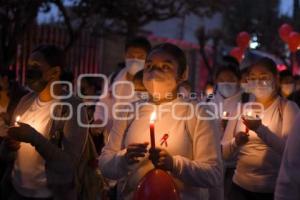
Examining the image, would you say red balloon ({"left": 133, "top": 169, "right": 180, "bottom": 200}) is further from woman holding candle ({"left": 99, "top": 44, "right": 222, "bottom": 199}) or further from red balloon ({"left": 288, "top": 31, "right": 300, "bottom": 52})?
red balloon ({"left": 288, "top": 31, "right": 300, "bottom": 52})

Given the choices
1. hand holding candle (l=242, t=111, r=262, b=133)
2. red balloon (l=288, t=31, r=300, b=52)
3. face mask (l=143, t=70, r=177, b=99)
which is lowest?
hand holding candle (l=242, t=111, r=262, b=133)

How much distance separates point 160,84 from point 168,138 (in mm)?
346

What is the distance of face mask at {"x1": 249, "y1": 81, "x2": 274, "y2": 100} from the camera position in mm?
5035

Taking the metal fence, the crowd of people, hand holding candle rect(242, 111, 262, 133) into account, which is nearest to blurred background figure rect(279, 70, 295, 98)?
the crowd of people

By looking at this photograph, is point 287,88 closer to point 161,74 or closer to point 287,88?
point 287,88

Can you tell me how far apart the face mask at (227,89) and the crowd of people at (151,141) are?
178 cm

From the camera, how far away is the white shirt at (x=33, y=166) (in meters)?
3.89

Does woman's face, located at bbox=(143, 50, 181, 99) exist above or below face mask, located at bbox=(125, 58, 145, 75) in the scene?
below

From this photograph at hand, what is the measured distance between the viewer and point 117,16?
17.9 meters

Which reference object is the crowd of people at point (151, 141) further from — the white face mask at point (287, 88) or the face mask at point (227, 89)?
the white face mask at point (287, 88)

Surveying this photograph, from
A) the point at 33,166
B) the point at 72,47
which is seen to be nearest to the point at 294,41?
the point at 33,166

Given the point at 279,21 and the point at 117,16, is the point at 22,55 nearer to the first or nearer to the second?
the point at 117,16

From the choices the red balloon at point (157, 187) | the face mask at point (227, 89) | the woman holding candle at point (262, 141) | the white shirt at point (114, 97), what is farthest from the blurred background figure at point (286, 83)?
the red balloon at point (157, 187)

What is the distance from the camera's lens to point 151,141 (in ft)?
10.2
